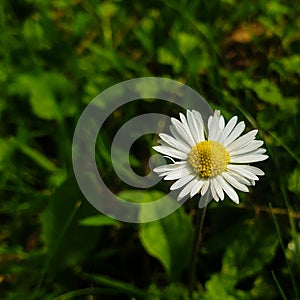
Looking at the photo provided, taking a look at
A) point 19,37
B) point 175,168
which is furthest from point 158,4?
point 175,168

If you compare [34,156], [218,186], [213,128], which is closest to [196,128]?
[213,128]

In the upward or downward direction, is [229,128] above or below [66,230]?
above

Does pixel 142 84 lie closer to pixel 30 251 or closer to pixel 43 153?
pixel 43 153

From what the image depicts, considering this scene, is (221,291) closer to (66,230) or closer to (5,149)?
(66,230)

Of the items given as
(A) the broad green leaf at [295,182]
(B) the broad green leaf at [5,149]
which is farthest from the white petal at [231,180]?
(B) the broad green leaf at [5,149]

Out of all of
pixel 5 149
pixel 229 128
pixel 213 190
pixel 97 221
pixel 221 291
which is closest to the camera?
pixel 213 190

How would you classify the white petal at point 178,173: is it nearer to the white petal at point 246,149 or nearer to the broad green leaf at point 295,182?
the white petal at point 246,149

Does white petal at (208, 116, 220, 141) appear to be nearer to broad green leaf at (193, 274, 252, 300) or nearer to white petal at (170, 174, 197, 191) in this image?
white petal at (170, 174, 197, 191)

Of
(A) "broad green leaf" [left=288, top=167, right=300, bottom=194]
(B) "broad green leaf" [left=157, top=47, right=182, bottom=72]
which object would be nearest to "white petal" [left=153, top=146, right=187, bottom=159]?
(A) "broad green leaf" [left=288, top=167, right=300, bottom=194]
